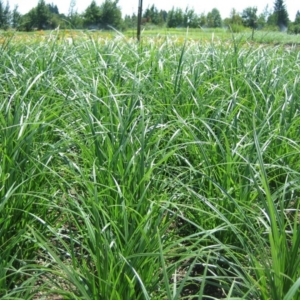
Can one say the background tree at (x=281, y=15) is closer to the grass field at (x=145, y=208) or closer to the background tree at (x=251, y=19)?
the background tree at (x=251, y=19)

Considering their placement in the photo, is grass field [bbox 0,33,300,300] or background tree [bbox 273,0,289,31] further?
background tree [bbox 273,0,289,31]

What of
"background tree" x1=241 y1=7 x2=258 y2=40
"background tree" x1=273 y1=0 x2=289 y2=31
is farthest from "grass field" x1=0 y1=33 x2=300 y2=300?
"background tree" x1=273 y1=0 x2=289 y2=31

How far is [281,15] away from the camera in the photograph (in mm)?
58625

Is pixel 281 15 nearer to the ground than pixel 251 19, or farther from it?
farther from it

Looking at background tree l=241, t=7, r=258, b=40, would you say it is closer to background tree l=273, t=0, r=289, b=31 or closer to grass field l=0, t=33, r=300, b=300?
grass field l=0, t=33, r=300, b=300

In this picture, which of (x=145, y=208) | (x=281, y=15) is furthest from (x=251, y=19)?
(x=281, y=15)

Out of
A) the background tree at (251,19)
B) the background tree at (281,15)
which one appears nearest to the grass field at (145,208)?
the background tree at (251,19)

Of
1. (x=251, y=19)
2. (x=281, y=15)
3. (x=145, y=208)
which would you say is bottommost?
(x=145, y=208)

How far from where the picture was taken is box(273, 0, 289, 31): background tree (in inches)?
2254

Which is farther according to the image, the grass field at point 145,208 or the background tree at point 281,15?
the background tree at point 281,15

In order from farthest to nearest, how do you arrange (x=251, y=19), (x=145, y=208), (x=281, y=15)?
1. (x=281, y=15)
2. (x=251, y=19)
3. (x=145, y=208)

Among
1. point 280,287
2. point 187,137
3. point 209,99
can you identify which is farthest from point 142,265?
point 209,99

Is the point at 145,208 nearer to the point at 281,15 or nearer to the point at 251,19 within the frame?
the point at 251,19

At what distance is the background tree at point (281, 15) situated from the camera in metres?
57.2
